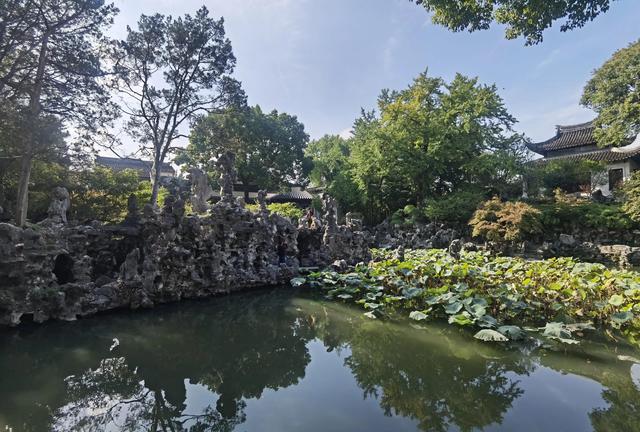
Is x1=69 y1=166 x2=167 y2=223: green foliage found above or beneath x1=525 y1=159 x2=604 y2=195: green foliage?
beneath

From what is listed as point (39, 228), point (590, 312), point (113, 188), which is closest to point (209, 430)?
point (39, 228)

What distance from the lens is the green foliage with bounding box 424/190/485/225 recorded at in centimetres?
1894

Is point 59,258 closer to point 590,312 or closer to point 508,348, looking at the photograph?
point 508,348

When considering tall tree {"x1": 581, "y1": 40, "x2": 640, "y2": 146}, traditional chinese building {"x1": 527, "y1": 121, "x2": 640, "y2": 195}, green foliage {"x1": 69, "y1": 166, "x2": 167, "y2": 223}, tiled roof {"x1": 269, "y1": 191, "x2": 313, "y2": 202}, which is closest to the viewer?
green foliage {"x1": 69, "y1": 166, "x2": 167, "y2": 223}

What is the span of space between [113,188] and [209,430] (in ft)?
38.3

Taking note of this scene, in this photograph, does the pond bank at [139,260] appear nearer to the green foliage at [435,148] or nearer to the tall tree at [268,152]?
the green foliage at [435,148]

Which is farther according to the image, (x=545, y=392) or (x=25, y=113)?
(x=25, y=113)

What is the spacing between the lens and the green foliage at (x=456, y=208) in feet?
62.1

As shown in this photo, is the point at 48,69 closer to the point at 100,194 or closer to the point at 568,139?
the point at 100,194

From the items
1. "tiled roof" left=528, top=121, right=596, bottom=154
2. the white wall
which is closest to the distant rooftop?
"tiled roof" left=528, top=121, right=596, bottom=154

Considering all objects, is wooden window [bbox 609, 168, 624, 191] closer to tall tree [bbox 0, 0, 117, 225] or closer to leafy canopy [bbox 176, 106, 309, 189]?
leafy canopy [bbox 176, 106, 309, 189]

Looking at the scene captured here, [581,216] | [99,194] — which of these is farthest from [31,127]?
[581,216]

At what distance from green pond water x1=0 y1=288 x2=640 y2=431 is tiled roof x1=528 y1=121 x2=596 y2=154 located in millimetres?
24220

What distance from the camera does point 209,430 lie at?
11.9 ft
